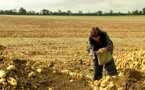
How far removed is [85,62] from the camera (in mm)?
7039

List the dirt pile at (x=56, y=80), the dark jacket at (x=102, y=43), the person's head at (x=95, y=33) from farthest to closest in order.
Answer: the dark jacket at (x=102, y=43), the person's head at (x=95, y=33), the dirt pile at (x=56, y=80)

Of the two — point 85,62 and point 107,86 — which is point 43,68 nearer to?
point 107,86

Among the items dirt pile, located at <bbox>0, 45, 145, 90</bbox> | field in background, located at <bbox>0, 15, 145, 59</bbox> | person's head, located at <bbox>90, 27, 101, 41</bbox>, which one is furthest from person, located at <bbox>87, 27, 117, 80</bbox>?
field in background, located at <bbox>0, 15, 145, 59</bbox>

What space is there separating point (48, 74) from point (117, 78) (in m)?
1.64

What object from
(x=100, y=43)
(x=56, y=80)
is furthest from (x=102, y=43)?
(x=56, y=80)

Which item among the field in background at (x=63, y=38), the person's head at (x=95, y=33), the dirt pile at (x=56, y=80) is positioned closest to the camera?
the dirt pile at (x=56, y=80)

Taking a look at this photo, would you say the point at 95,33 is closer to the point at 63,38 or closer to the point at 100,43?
the point at 100,43

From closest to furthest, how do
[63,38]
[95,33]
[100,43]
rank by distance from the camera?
[95,33] < [100,43] < [63,38]

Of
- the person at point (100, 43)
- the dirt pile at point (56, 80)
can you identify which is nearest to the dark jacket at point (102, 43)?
the person at point (100, 43)

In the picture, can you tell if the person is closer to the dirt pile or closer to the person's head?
the person's head

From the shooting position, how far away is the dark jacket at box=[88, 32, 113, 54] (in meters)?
4.33

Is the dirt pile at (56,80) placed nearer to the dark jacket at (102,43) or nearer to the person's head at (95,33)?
the dark jacket at (102,43)

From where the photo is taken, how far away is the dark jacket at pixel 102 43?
14.2 feet

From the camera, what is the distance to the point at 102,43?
14.5 ft
